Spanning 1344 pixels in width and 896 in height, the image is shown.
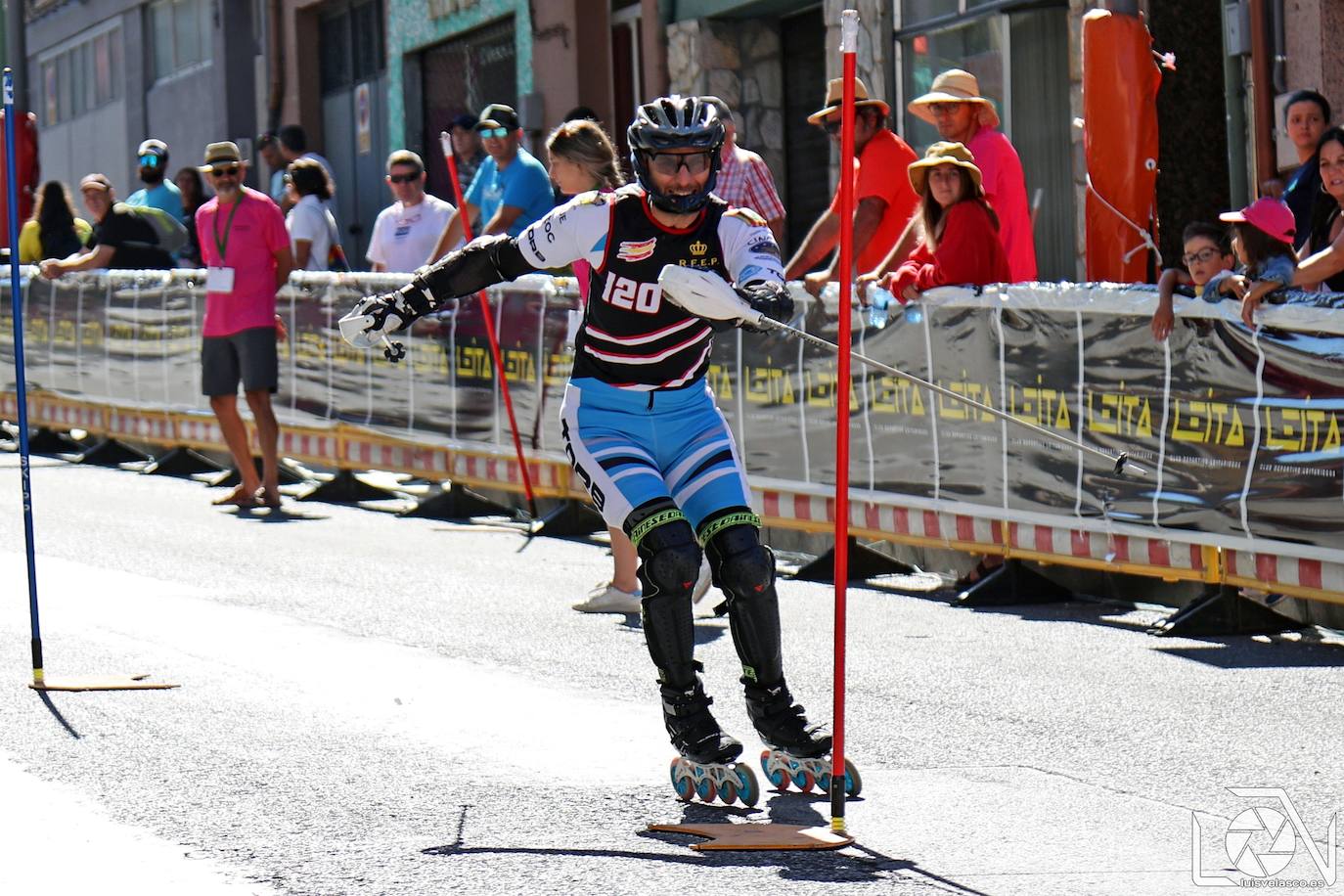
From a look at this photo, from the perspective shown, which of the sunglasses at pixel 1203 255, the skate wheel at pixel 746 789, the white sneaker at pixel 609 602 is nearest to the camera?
the skate wheel at pixel 746 789

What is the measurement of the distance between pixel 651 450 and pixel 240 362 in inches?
302

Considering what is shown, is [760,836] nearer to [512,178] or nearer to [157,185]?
[512,178]

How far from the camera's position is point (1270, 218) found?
9.05 metres

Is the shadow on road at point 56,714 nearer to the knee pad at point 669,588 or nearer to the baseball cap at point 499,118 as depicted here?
the knee pad at point 669,588

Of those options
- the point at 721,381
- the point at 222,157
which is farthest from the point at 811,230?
the point at 222,157

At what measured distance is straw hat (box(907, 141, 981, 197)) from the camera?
10070 mm

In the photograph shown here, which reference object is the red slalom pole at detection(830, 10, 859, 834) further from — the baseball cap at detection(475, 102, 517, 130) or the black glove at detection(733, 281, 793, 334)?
the baseball cap at detection(475, 102, 517, 130)

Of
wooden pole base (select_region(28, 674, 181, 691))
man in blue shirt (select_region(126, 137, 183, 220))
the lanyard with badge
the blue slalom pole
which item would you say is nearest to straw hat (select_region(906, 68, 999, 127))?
the lanyard with badge

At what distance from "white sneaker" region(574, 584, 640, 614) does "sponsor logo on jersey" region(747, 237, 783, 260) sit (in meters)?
3.49

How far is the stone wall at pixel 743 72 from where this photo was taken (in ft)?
62.2

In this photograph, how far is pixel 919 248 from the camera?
34.3ft

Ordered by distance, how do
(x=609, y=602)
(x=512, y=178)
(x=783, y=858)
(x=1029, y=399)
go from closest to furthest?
(x=783, y=858), (x=609, y=602), (x=1029, y=399), (x=512, y=178)

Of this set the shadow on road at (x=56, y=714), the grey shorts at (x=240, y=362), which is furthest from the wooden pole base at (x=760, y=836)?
the grey shorts at (x=240, y=362)

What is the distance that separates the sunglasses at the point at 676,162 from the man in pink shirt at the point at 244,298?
751 centimetres
